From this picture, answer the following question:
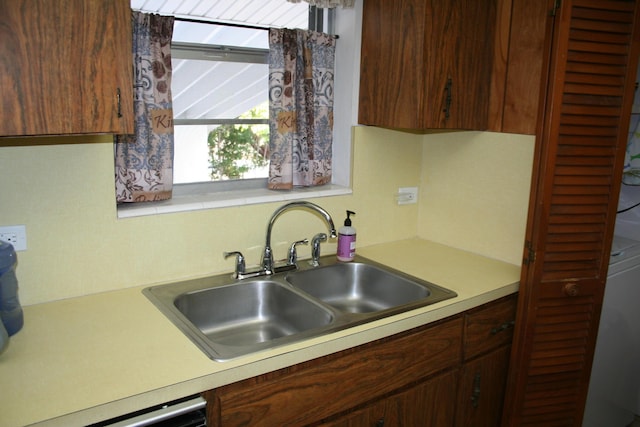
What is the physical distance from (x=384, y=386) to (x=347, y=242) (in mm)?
655

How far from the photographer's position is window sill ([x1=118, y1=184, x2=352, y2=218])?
5.94 ft

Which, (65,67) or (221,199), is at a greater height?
(65,67)

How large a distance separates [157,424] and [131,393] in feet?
0.32

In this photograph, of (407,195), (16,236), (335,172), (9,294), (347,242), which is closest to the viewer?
(9,294)

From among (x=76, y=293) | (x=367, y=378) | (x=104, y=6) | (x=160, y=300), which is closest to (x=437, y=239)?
(x=367, y=378)

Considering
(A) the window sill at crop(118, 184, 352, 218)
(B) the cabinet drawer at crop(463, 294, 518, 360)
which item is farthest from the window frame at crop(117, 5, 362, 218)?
(B) the cabinet drawer at crop(463, 294, 518, 360)

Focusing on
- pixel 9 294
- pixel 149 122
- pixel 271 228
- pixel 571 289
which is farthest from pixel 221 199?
pixel 571 289

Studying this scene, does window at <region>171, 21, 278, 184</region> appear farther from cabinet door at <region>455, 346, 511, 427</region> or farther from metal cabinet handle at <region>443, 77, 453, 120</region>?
cabinet door at <region>455, 346, 511, 427</region>

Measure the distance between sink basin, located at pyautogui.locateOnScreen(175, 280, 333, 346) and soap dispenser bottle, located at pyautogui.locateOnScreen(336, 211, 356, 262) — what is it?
0.36 metres

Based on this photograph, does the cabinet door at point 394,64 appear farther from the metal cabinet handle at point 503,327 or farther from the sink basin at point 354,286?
the metal cabinet handle at point 503,327

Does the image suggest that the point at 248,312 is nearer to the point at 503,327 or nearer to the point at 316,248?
the point at 316,248

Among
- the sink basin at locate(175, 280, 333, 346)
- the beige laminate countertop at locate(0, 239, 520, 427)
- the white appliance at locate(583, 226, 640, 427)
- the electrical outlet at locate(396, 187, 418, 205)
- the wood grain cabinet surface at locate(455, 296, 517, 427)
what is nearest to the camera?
the beige laminate countertop at locate(0, 239, 520, 427)

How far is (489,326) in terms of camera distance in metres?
1.93

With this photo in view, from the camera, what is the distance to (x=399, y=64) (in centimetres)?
203
